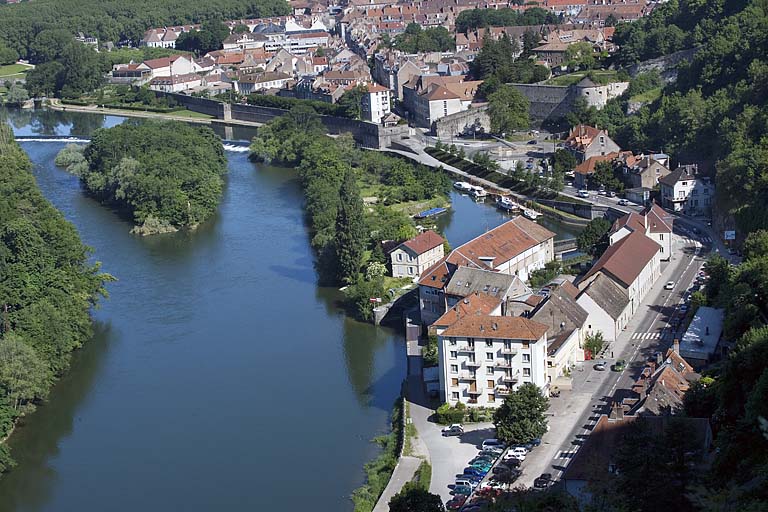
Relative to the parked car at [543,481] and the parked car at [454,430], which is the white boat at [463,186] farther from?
the parked car at [543,481]

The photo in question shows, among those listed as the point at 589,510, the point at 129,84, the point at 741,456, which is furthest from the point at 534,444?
the point at 129,84

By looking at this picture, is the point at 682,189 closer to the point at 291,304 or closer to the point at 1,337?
the point at 291,304

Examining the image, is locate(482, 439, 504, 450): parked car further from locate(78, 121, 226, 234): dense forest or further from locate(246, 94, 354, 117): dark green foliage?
locate(246, 94, 354, 117): dark green foliage

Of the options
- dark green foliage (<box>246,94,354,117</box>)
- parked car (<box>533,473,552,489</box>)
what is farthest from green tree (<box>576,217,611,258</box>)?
dark green foliage (<box>246,94,354,117</box>)

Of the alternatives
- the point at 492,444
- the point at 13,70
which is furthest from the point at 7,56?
the point at 492,444

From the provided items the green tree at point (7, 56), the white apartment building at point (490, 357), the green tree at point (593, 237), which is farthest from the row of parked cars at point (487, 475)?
the green tree at point (7, 56)

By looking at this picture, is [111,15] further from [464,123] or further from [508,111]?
[508,111]

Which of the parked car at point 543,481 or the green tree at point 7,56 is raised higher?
the parked car at point 543,481
